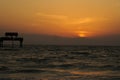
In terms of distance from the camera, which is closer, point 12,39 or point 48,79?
point 48,79

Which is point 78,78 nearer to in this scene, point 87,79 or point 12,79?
point 87,79

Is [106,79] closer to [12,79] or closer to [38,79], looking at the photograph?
[38,79]

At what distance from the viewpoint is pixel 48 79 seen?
21.6 meters

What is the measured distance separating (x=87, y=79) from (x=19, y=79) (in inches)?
191

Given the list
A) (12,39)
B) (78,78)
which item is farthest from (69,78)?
(12,39)

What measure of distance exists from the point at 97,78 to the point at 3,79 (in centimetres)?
686

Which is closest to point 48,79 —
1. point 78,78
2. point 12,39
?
point 78,78

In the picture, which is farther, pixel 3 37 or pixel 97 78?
pixel 3 37

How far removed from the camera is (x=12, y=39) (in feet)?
297

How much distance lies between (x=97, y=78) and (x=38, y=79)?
439 cm

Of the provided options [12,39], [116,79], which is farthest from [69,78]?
[12,39]

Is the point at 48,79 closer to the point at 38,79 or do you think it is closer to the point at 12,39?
the point at 38,79

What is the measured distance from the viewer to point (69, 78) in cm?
2219

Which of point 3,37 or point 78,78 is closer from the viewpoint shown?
point 78,78
